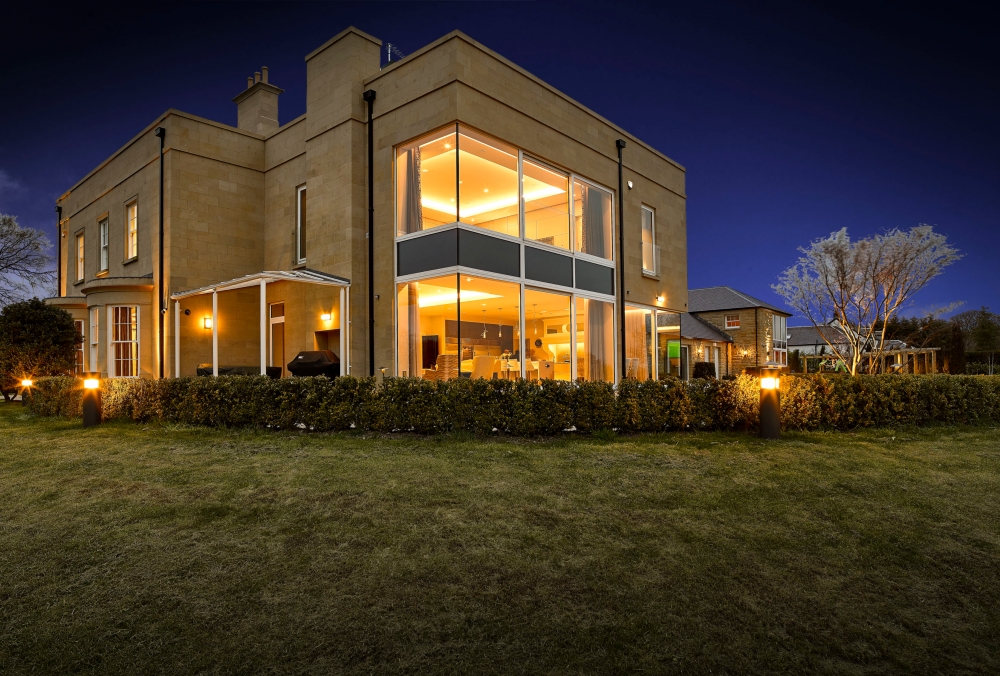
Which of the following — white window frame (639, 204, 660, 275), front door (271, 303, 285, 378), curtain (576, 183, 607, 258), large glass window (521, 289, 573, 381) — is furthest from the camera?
white window frame (639, 204, 660, 275)

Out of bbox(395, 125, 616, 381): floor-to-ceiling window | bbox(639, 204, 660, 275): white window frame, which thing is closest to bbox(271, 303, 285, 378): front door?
bbox(395, 125, 616, 381): floor-to-ceiling window

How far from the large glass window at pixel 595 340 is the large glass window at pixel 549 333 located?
0.31m

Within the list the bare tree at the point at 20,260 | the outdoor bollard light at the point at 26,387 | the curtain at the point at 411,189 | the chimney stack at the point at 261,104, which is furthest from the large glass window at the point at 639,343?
the bare tree at the point at 20,260

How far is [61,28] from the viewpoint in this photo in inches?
927

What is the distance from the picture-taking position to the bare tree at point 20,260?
2356 cm

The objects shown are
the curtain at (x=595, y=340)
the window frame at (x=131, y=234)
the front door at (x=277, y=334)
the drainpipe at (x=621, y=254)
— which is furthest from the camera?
the window frame at (x=131, y=234)

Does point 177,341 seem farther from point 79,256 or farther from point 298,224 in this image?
point 79,256

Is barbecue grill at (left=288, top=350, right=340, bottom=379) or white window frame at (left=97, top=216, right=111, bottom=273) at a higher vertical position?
white window frame at (left=97, top=216, right=111, bottom=273)

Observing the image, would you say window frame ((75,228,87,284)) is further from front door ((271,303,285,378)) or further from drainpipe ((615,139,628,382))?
drainpipe ((615,139,628,382))

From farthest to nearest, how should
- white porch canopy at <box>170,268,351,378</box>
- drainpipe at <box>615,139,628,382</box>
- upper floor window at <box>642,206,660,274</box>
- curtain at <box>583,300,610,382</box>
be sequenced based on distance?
upper floor window at <box>642,206,660,274</box>
drainpipe at <box>615,139,628,382</box>
curtain at <box>583,300,610,382</box>
white porch canopy at <box>170,268,351,378</box>

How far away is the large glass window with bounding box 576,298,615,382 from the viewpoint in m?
12.6

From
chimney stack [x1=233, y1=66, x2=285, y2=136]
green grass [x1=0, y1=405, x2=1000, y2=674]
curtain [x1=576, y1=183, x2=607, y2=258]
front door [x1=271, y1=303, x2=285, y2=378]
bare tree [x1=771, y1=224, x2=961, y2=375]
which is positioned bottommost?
green grass [x1=0, y1=405, x2=1000, y2=674]

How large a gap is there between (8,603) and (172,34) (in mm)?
30919

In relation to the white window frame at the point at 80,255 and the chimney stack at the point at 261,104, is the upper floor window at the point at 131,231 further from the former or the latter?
the chimney stack at the point at 261,104
